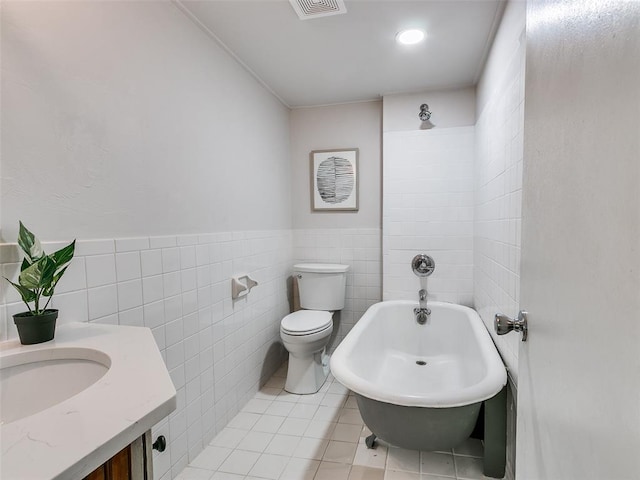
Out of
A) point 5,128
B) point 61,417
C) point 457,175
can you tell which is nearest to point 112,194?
point 5,128

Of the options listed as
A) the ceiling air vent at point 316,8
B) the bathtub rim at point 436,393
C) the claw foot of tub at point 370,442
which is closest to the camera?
A: the bathtub rim at point 436,393

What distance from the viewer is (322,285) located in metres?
2.78

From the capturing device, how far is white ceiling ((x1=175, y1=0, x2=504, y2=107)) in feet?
5.44

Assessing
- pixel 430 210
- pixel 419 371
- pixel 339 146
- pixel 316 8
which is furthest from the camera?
pixel 339 146

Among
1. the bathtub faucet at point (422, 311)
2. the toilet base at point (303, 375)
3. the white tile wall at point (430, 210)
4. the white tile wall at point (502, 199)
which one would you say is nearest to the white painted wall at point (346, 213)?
the white tile wall at point (430, 210)

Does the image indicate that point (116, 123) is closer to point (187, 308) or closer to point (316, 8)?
point (187, 308)

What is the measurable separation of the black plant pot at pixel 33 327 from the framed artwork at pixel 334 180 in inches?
91.4

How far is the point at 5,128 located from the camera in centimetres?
94

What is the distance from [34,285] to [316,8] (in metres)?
1.66

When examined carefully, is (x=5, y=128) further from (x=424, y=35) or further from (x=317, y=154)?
(x=317, y=154)

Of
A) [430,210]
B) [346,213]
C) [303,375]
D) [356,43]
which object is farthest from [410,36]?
[303,375]

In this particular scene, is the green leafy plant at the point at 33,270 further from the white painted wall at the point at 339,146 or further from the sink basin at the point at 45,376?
the white painted wall at the point at 339,146

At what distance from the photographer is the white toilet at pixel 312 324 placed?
2355 mm

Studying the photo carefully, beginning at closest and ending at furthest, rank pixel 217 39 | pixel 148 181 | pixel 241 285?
1. pixel 148 181
2. pixel 217 39
3. pixel 241 285
